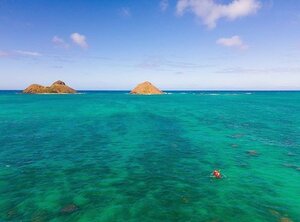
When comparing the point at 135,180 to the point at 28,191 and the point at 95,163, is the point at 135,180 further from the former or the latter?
the point at 28,191

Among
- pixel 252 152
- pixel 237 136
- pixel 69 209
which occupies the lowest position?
pixel 237 136

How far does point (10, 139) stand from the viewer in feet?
147

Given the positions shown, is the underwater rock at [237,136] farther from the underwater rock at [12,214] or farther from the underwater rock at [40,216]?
the underwater rock at [12,214]

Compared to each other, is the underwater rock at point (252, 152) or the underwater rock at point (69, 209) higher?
the underwater rock at point (69, 209)

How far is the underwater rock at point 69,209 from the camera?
20133 millimetres

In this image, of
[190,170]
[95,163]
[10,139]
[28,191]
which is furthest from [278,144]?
[10,139]

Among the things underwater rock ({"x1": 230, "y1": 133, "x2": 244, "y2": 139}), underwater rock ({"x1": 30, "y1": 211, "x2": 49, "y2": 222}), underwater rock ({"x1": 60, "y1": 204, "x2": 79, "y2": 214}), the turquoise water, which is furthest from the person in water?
underwater rock ({"x1": 230, "y1": 133, "x2": 244, "y2": 139})

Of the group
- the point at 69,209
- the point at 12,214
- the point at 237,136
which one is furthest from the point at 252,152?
the point at 12,214

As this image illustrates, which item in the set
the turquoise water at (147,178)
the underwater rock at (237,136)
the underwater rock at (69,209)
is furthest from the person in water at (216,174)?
the underwater rock at (237,136)

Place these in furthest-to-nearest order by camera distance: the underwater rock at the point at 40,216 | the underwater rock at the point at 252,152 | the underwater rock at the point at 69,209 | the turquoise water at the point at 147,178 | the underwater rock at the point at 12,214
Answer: the underwater rock at the point at 252,152
the turquoise water at the point at 147,178
the underwater rock at the point at 69,209
the underwater rock at the point at 12,214
the underwater rock at the point at 40,216

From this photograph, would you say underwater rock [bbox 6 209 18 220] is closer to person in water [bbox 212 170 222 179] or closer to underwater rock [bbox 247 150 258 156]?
person in water [bbox 212 170 222 179]

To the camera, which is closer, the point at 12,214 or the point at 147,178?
the point at 12,214

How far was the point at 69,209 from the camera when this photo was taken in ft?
67.2

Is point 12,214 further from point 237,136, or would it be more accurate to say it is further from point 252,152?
point 237,136
